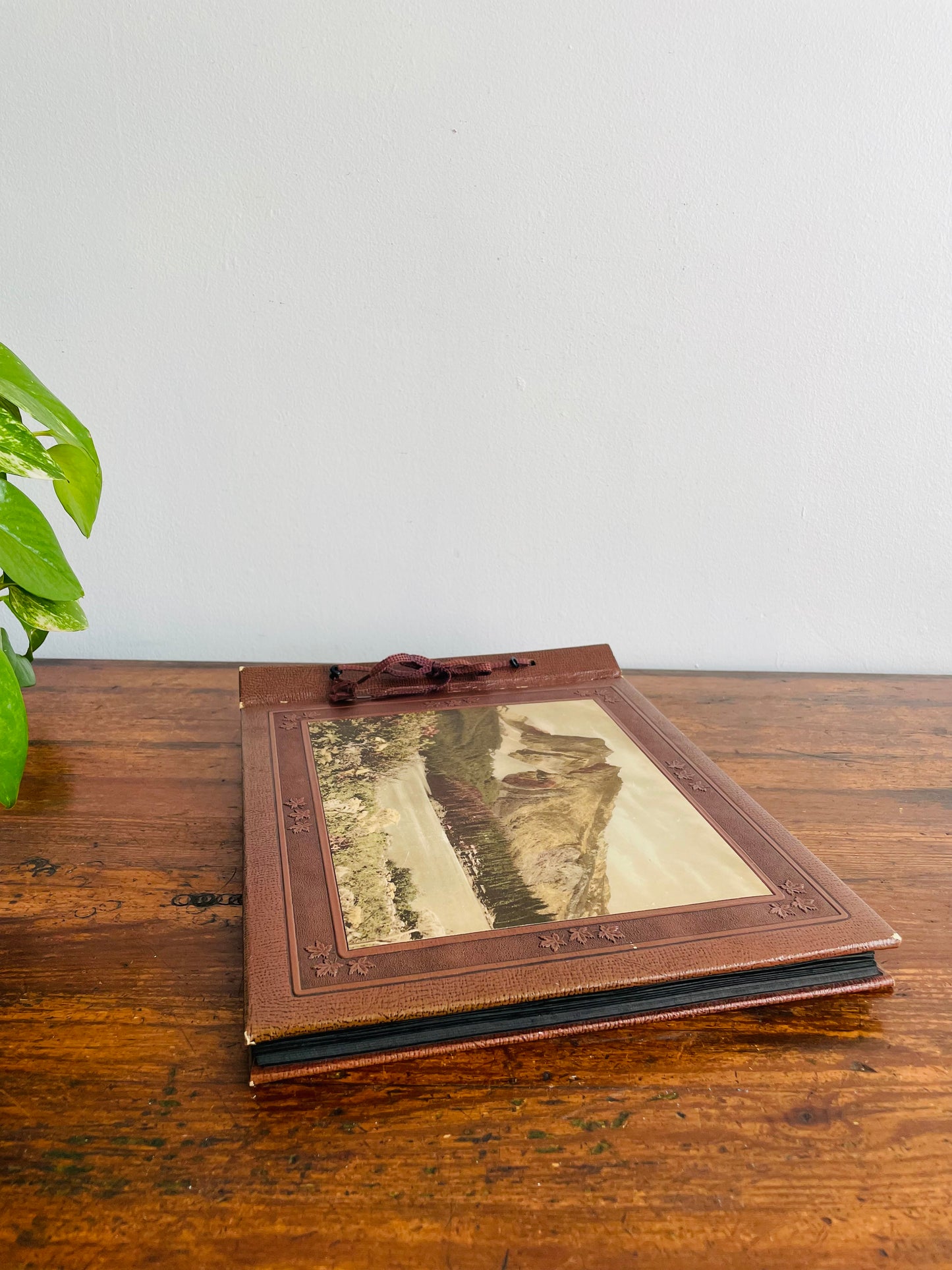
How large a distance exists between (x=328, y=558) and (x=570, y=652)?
0.30m

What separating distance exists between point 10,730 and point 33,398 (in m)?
0.18

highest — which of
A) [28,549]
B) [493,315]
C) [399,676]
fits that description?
[493,315]

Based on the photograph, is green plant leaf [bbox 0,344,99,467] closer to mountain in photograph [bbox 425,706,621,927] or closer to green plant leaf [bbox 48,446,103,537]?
green plant leaf [bbox 48,446,103,537]

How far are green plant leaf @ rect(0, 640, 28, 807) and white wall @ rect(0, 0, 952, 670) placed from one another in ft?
1.70

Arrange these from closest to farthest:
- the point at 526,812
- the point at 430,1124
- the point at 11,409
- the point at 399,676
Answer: the point at 430,1124, the point at 11,409, the point at 526,812, the point at 399,676

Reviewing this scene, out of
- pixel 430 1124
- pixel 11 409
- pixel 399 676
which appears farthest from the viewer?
pixel 399 676

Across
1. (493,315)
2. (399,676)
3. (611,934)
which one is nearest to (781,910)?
(611,934)

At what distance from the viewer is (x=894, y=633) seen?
109 centimetres

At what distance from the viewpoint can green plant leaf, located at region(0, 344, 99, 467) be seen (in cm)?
48

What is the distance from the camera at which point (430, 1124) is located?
0.44 metres

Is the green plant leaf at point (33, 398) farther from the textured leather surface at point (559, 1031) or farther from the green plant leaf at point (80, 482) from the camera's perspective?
the textured leather surface at point (559, 1031)

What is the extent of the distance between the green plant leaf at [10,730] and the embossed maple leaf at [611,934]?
332 millimetres

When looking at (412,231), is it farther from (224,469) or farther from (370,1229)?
(370,1229)

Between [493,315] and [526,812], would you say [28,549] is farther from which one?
[493,315]
